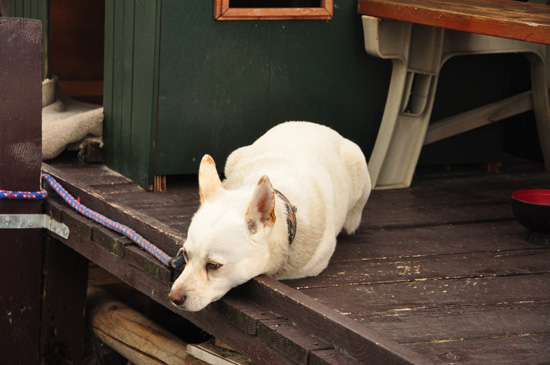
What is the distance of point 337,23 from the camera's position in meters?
4.97

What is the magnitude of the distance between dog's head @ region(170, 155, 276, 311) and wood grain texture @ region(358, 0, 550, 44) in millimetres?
1489

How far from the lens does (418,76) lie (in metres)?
5.11

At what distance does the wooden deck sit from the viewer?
2.83 metres

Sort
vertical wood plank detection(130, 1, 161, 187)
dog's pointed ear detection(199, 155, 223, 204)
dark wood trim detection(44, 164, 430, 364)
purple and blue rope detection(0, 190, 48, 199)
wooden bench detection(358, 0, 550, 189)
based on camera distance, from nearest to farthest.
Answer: dark wood trim detection(44, 164, 430, 364)
dog's pointed ear detection(199, 155, 223, 204)
purple and blue rope detection(0, 190, 48, 199)
vertical wood plank detection(130, 1, 161, 187)
wooden bench detection(358, 0, 550, 189)

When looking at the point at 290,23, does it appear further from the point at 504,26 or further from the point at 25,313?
the point at 25,313

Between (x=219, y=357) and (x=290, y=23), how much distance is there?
6.60 ft

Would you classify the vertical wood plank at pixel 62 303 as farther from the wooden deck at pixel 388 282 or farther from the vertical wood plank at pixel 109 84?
the vertical wood plank at pixel 109 84

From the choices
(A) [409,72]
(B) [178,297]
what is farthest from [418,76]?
(B) [178,297]

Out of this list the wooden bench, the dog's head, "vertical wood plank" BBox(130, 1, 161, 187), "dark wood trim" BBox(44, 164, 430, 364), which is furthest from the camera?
the wooden bench

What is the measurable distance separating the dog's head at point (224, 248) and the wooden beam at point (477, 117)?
95.8 inches

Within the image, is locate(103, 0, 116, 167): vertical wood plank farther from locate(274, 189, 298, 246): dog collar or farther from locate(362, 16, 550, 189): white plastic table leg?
locate(274, 189, 298, 246): dog collar

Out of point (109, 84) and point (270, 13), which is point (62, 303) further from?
point (270, 13)

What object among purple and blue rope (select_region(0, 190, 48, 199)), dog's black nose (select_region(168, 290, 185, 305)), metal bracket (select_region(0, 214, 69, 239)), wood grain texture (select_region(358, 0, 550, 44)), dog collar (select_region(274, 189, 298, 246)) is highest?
wood grain texture (select_region(358, 0, 550, 44))

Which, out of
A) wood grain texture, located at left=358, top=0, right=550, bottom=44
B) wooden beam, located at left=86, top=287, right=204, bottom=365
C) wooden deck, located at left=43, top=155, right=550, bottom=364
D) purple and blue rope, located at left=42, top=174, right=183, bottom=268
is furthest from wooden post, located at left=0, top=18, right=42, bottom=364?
wood grain texture, located at left=358, top=0, right=550, bottom=44
